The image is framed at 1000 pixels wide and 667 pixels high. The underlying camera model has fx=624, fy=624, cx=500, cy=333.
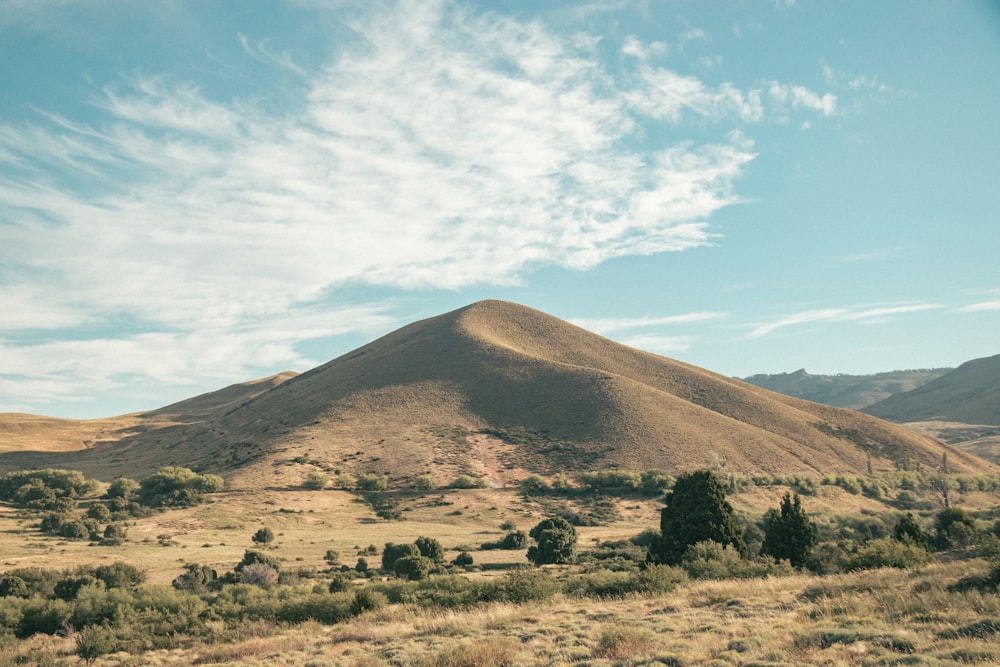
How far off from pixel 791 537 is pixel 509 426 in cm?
7121

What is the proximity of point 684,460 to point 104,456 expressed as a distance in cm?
11092

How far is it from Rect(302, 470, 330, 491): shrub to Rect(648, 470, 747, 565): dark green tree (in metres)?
55.2

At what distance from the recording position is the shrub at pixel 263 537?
190ft

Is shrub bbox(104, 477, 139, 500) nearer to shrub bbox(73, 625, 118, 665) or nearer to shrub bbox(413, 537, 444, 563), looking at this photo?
shrub bbox(413, 537, 444, 563)

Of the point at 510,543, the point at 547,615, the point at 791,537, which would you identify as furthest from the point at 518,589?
the point at 510,543

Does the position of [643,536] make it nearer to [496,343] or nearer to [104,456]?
[496,343]

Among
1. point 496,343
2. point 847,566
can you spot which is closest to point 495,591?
point 847,566

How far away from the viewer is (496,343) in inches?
5556

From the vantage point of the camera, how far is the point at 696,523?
3481 centimetres

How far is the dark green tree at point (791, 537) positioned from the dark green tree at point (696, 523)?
1.75 meters

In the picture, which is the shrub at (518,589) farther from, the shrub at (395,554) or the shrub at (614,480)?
the shrub at (614,480)

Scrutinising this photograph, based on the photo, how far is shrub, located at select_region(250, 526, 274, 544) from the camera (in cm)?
5791

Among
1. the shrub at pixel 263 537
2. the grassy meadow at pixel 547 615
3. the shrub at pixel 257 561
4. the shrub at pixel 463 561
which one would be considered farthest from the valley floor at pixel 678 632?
the shrub at pixel 263 537

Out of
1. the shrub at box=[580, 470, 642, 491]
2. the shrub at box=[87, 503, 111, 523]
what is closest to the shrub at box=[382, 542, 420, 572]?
the shrub at box=[87, 503, 111, 523]
